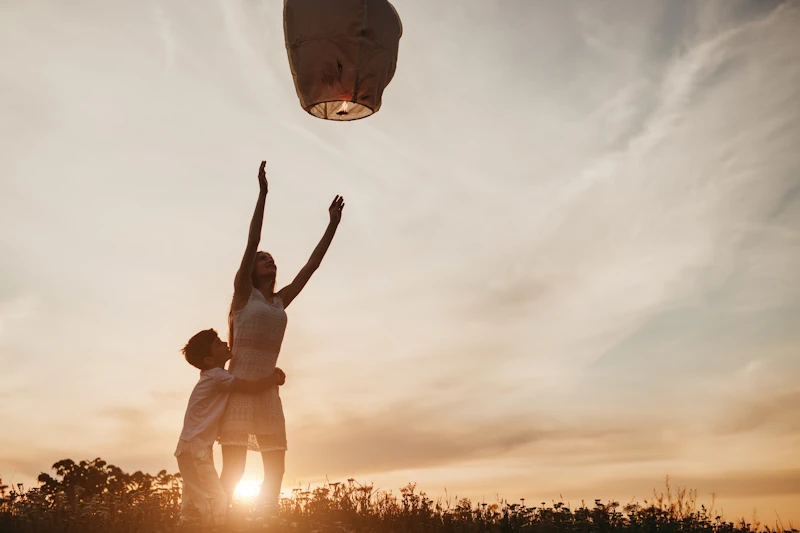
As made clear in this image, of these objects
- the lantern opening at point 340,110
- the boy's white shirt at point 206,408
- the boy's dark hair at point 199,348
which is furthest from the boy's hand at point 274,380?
the lantern opening at point 340,110

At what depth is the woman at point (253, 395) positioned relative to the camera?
6.79 meters

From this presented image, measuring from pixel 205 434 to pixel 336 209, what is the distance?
278 cm

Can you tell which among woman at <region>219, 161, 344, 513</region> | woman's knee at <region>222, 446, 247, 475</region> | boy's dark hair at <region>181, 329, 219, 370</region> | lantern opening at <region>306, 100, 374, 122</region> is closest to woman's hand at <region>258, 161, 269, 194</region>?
woman at <region>219, 161, 344, 513</region>

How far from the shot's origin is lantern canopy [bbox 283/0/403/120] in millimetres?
6254

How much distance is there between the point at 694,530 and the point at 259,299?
5.10 meters

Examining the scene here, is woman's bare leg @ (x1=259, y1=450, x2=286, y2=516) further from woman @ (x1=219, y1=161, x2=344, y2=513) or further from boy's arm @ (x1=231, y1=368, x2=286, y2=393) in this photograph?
boy's arm @ (x1=231, y1=368, x2=286, y2=393)

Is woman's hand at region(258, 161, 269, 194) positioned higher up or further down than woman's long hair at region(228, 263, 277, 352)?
higher up

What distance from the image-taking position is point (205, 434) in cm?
670

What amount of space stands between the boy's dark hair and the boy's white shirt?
0.68 ft

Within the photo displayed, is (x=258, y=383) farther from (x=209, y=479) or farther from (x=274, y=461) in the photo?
(x=209, y=479)

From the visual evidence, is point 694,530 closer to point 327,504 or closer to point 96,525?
point 327,504

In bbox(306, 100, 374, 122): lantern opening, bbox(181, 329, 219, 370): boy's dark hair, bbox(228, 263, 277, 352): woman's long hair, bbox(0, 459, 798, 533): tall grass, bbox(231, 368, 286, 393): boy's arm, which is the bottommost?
bbox(0, 459, 798, 533): tall grass

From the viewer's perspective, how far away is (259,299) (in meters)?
6.96

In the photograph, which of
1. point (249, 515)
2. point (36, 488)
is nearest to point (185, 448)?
point (249, 515)
